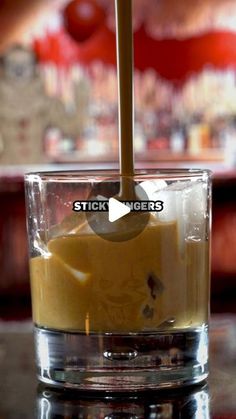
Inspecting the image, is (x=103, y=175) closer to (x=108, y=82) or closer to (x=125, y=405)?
(x=125, y=405)

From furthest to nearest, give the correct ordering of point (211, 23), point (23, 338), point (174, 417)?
point (211, 23) → point (23, 338) → point (174, 417)

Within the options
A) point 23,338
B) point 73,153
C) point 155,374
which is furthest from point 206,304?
point 73,153

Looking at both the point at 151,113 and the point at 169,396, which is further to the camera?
the point at 151,113

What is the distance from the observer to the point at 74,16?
3297mm

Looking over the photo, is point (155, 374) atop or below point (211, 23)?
below

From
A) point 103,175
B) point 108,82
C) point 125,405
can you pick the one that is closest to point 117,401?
point 125,405

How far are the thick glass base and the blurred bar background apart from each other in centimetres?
284

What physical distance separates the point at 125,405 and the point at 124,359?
3 cm

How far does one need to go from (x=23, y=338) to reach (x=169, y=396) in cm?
21

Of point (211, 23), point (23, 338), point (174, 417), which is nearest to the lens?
point (174, 417)

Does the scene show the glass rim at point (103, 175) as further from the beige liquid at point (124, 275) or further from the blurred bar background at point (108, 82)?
the blurred bar background at point (108, 82)

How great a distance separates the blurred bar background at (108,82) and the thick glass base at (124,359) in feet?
9.33

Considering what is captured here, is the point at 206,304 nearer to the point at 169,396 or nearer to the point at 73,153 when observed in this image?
the point at 169,396

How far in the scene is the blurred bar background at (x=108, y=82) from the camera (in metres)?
3.26
